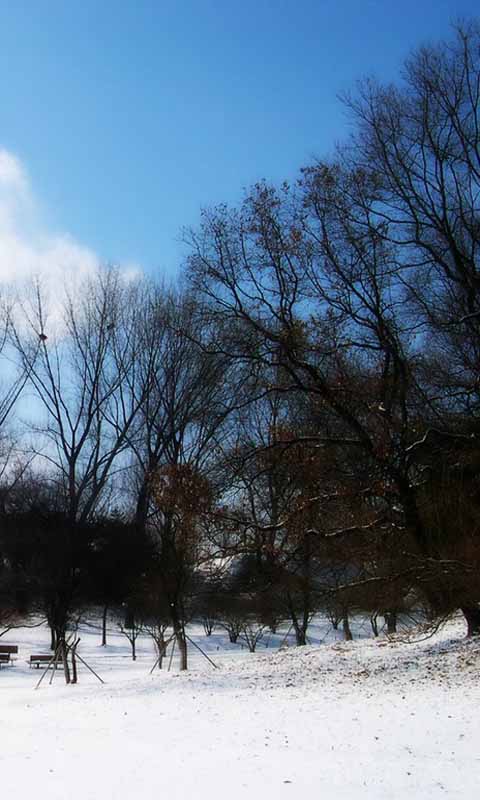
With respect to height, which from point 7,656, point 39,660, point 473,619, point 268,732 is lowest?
point 268,732

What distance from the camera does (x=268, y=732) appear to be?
8.73 metres

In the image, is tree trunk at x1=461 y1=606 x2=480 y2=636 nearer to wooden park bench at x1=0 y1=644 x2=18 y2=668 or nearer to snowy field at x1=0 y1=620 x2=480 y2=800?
snowy field at x1=0 y1=620 x2=480 y2=800

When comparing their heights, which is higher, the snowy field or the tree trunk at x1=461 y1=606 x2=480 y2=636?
the tree trunk at x1=461 y1=606 x2=480 y2=636

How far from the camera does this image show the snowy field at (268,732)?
21.7ft

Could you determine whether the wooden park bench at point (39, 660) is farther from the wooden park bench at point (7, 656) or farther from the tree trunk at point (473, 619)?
the tree trunk at point (473, 619)

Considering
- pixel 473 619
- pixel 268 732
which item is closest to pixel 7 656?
pixel 473 619

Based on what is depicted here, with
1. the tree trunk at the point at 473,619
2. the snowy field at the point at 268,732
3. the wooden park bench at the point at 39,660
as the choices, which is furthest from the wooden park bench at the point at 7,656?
the tree trunk at the point at 473,619

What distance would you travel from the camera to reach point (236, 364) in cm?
1491

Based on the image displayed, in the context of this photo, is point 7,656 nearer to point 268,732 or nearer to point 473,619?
point 473,619

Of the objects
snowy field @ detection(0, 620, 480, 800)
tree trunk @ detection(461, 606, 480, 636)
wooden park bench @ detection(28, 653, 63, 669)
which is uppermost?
tree trunk @ detection(461, 606, 480, 636)

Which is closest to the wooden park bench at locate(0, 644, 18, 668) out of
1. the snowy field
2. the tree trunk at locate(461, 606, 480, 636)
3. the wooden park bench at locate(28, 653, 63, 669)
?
the wooden park bench at locate(28, 653, 63, 669)

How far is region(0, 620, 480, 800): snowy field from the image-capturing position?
6.62 m

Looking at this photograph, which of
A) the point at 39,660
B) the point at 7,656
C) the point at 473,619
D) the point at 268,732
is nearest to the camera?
the point at 268,732

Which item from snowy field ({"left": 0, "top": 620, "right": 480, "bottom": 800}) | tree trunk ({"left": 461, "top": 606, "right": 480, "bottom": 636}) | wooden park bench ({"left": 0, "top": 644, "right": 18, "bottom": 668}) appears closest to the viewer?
snowy field ({"left": 0, "top": 620, "right": 480, "bottom": 800})
